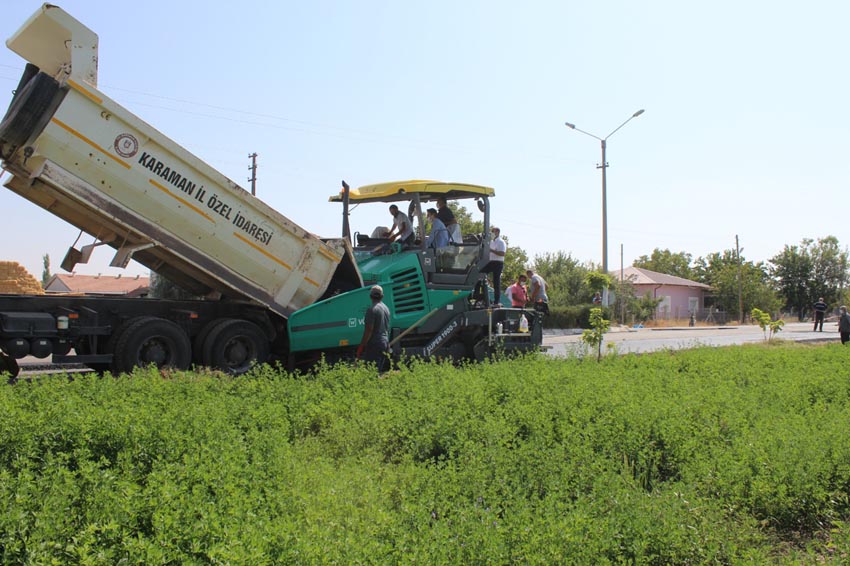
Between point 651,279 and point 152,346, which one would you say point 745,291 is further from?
point 152,346

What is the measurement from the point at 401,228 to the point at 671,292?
6353 cm

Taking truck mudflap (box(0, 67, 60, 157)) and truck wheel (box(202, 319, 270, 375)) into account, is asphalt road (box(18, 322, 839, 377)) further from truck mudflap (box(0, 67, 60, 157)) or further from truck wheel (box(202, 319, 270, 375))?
truck mudflap (box(0, 67, 60, 157))

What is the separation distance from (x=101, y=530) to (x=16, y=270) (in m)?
16.7

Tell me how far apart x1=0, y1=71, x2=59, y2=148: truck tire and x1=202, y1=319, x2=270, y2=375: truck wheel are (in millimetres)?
3241

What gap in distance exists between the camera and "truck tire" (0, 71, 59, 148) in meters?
8.21

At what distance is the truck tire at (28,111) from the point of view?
8.21 m

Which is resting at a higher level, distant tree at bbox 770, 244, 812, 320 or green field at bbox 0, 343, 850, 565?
distant tree at bbox 770, 244, 812, 320

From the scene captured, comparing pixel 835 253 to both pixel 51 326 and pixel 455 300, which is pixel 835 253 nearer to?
pixel 455 300

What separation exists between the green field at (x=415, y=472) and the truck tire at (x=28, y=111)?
291cm

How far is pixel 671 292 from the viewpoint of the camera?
7062 cm

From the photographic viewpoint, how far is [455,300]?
1180 centimetres

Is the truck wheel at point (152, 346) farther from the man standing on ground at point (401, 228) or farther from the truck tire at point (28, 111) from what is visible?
the man standing on ground at point (401, 228)

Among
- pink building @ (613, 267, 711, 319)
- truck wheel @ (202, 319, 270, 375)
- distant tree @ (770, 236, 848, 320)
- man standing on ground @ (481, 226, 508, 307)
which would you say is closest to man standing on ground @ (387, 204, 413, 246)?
man standing on ground @ (481, 226, 508, 307)

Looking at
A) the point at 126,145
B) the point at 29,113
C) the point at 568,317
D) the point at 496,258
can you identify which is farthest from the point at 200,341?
the point at 568,317
